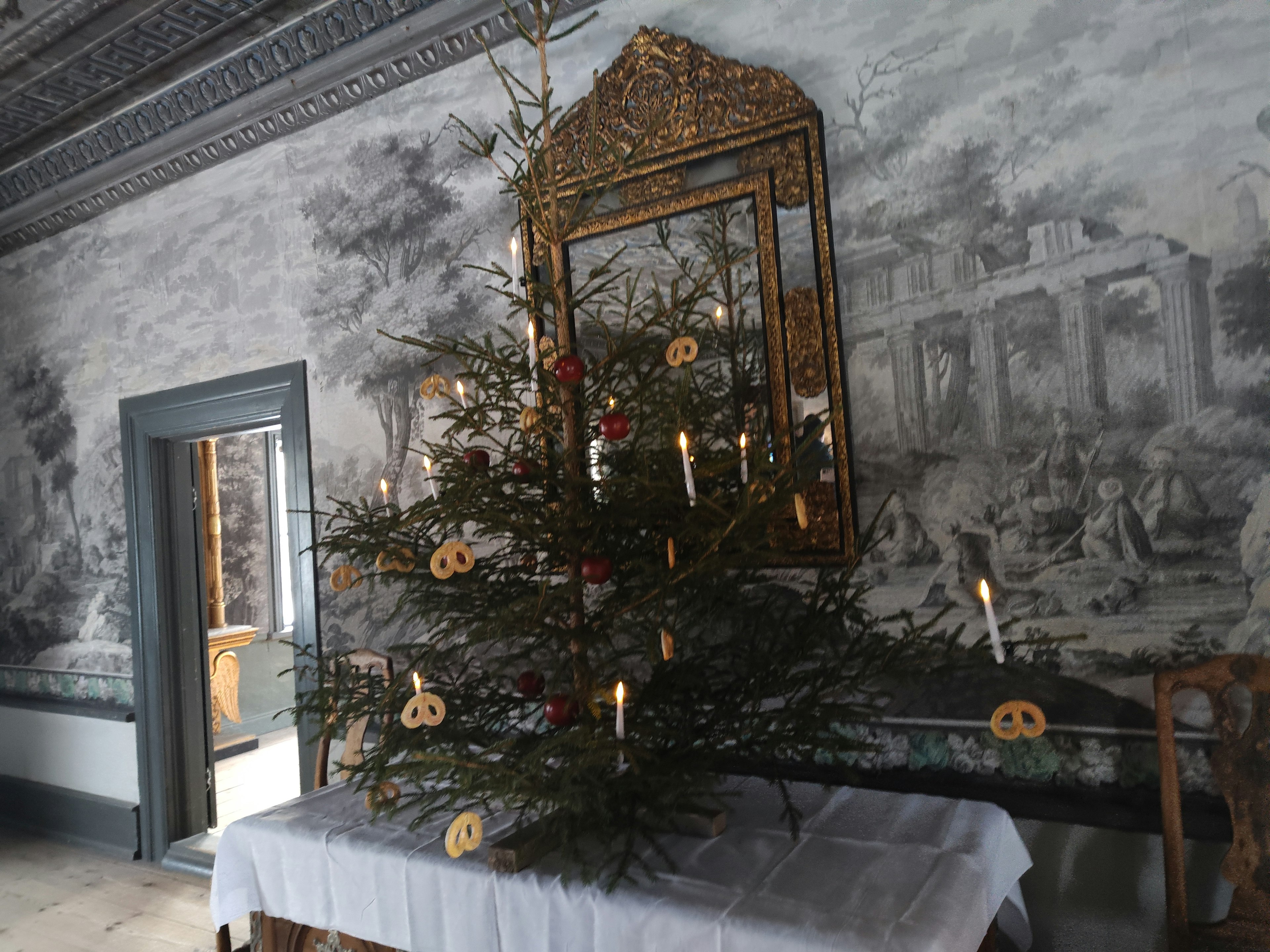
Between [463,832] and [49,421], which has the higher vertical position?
[49,421]

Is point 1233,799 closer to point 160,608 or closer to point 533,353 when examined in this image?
point 533,353

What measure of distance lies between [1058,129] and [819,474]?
124 cm

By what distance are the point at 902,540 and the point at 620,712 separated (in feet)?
4.23

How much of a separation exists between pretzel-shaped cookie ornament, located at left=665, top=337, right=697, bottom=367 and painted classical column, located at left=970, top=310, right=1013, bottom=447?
1.10 meters

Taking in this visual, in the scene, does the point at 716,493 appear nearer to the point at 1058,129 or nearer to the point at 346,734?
the point at 1058,129

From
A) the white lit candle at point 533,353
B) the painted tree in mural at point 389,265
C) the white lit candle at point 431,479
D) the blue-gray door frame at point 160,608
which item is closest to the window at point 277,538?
the blue-gray door frame at point 160,608

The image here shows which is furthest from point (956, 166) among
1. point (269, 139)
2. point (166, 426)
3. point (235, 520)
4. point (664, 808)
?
point (235, 520)

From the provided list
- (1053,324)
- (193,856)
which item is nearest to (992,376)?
(1053,324)

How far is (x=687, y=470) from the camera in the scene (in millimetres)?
2025

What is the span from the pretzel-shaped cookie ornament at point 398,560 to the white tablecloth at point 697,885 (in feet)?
2.40

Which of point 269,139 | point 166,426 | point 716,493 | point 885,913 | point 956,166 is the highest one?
point 269,139

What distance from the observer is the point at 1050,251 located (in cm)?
272

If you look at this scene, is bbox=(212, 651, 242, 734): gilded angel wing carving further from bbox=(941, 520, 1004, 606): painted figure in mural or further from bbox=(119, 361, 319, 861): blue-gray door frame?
bbox=(941, 520, 1004, 606): painted figure in mural

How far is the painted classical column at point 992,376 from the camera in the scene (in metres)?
A: 2.79
